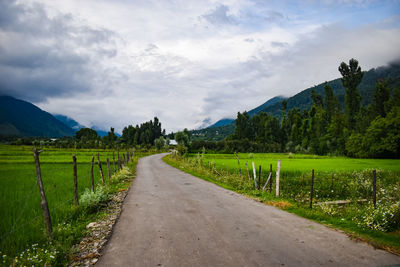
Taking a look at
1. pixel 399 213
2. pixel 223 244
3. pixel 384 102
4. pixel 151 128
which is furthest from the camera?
pixel 151 128

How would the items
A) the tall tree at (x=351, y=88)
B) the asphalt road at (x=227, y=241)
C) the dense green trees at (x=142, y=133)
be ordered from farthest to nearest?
the dense green trees at (x=142, y=133) → the tall tree at (x=351, y=88) → the asphalt road at (x=227, y=241)

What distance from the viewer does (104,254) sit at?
5.18 m

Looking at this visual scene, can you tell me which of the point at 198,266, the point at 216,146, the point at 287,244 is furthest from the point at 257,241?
the point at 216,146

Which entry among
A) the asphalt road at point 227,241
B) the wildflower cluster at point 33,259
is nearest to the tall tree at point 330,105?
the asphalt road at point 227,241

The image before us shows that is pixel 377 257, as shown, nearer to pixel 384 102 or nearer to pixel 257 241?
pixel 257 241

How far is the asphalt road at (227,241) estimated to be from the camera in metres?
4.77

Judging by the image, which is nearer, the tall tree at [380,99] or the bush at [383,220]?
the bush at [383,220]

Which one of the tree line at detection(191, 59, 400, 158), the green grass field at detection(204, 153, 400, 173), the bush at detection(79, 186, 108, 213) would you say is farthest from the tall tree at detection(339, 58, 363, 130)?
the bush at detection(79, 186, 108, 213)

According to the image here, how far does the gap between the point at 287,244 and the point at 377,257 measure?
1.88 meters

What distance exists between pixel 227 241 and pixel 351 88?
102m

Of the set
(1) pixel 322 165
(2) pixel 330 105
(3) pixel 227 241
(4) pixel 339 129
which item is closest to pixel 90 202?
(3) pixel 227 241

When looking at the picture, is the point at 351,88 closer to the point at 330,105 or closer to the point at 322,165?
the point at 330,105

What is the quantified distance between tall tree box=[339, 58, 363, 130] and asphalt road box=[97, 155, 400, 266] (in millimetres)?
90969

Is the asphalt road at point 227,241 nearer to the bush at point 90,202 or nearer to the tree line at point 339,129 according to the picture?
the bush at point 90,202
